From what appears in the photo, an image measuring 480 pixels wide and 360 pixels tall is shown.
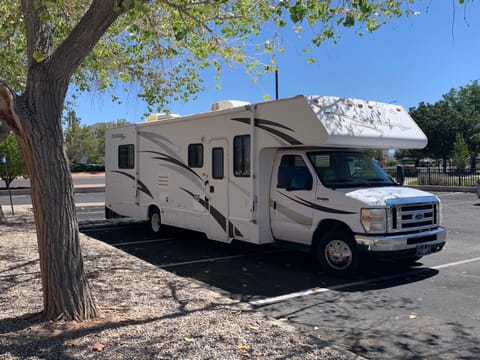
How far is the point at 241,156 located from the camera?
907 cm

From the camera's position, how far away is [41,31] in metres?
5.32

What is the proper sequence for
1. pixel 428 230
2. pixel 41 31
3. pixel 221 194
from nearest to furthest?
pixel 41 31
pixel 428 230
pixel 221 194


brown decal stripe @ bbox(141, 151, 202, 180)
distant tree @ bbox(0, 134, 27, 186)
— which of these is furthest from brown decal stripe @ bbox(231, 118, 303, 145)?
distant tree @ bbox(0, 134, 27, 186)

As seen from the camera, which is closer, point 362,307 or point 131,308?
point 131,308

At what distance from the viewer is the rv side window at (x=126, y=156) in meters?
12.5

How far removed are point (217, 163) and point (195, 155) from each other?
78 centimetres

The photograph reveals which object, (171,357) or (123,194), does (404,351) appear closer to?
(171,357)

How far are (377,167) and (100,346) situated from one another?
234 inches

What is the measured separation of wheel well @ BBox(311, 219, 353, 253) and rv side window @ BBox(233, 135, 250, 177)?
66.3 inches

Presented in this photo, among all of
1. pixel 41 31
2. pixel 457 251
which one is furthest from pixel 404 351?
pixel 457 251

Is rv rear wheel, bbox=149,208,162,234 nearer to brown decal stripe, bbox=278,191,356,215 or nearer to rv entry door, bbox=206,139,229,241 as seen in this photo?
rv entry door, bbox=206,139,229,241

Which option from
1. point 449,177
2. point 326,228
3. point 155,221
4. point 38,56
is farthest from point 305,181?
point 449,177

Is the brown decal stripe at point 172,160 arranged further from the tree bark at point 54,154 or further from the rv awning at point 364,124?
the tree bark at point 54,154

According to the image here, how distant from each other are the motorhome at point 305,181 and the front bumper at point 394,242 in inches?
0.6
